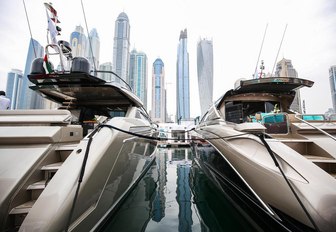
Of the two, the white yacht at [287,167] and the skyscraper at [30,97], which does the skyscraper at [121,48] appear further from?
the white yacht at [287,167]

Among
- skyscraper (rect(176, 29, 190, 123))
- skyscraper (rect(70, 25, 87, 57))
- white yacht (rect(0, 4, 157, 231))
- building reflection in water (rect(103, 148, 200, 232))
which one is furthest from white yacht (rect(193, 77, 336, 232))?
skyscraper (rect(176, 29, 190, 123))

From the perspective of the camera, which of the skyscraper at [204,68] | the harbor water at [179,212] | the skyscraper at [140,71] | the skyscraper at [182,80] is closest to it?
the harbor water at [179,212]

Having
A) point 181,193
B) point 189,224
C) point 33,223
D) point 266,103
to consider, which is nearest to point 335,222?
point 189,224

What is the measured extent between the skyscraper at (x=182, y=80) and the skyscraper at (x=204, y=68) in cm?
488

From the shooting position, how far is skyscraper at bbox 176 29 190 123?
175 ft

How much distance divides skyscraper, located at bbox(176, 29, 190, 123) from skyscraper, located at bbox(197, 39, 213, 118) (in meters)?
4.88

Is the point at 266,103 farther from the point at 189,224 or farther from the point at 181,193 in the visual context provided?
the point at 189,224

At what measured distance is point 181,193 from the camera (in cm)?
323

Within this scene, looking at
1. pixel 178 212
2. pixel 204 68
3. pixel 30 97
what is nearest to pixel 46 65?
pixel 30 97

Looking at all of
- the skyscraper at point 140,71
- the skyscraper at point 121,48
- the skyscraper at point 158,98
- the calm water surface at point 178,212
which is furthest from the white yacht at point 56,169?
the skyscraper at point 158,98

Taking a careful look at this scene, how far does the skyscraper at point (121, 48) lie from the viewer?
9.49 metres

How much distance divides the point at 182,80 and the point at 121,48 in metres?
49.0

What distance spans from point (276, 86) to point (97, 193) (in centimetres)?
408

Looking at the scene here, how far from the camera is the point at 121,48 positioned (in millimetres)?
10570
